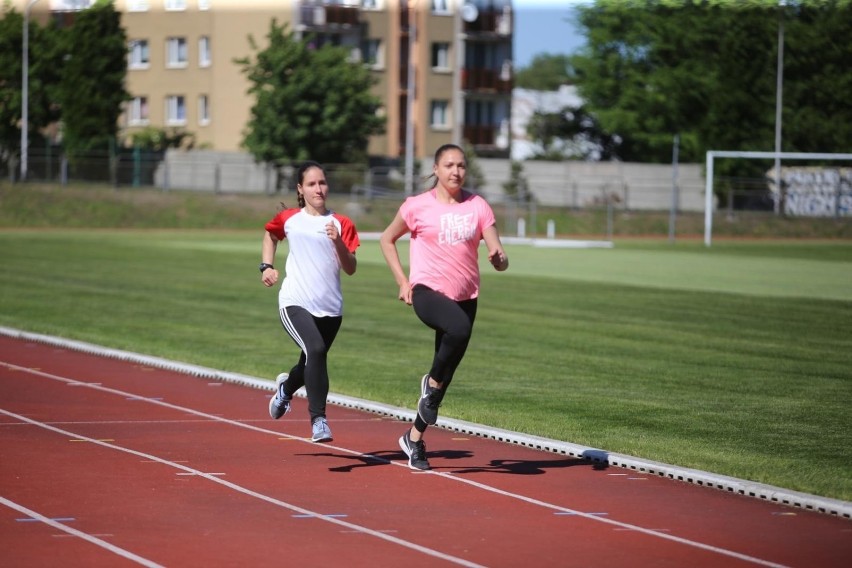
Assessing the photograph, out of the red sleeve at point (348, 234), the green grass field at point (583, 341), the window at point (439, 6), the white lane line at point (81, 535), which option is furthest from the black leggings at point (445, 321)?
the window at point (439, 6)

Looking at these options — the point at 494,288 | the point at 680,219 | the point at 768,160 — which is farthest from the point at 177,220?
the point at 494,288

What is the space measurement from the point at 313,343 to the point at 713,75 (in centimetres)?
7018

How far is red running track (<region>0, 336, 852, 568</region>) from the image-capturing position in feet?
26.1

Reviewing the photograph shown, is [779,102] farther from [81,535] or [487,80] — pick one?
[81,535]

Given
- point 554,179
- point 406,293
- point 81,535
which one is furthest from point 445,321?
point 554,179

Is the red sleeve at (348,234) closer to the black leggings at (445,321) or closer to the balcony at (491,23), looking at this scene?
the black leggings at (445,321)

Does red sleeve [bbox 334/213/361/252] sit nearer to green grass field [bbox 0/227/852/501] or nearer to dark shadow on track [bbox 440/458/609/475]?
dark shadow on track [bbox 440/458/609/475]

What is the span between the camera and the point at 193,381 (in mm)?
15898

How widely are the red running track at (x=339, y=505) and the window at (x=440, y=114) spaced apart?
7951cm

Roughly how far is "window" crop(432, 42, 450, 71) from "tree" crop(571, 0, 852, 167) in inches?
309

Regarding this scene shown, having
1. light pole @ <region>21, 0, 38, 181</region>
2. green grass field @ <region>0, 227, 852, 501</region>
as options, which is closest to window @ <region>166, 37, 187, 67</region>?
light pole @ <region>21, 0, 38, 181</region>

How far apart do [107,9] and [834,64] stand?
32.6 metres

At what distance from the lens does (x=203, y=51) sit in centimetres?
8644

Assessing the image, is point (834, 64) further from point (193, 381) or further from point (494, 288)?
point (193, 381)
